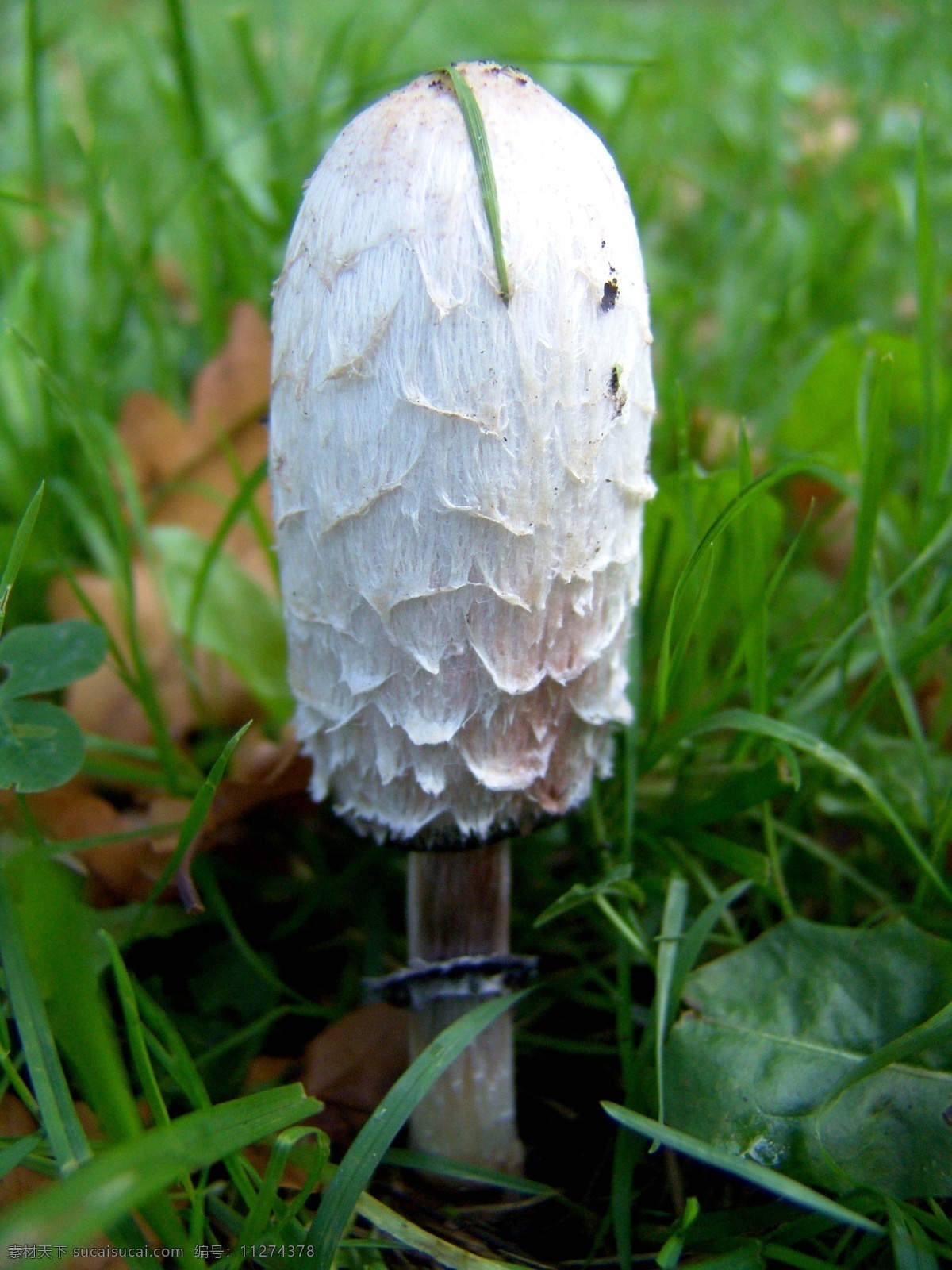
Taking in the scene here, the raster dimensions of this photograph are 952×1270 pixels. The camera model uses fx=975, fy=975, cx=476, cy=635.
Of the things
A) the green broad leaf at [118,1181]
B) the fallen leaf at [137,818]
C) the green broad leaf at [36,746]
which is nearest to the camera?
the green broad leaf at [118,1181]

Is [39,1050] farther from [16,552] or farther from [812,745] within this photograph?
[812,745]

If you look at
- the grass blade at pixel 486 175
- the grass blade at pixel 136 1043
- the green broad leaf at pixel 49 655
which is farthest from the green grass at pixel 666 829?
the grass blade at pixel 486 175

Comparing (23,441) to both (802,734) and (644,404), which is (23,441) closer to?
(644,404)

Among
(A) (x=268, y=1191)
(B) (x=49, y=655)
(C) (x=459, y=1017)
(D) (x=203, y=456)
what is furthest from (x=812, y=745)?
(D) (x=203, y=456)

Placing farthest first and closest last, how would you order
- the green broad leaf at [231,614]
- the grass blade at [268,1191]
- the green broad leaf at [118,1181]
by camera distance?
the green broad leaf at [231,614], the grass blade at [268,1191], the green broad leaf at [118,1181]

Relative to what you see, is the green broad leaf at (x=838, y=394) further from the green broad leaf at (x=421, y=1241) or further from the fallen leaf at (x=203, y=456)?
the green broad leaf at (x=421, y=1241)

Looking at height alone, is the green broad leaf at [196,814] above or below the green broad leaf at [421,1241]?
above

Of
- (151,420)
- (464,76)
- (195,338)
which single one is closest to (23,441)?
(151,420)
